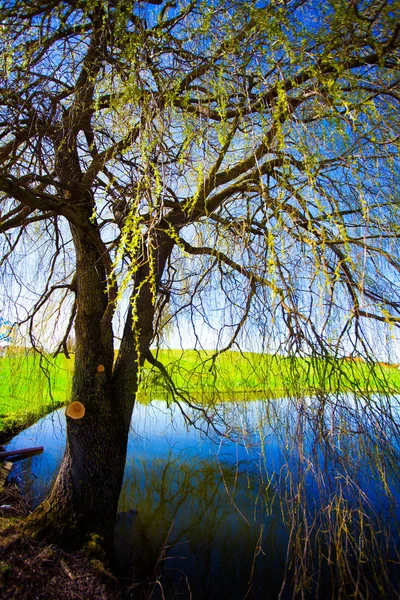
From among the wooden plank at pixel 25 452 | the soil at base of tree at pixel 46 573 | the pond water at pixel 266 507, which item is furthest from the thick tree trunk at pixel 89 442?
the wooden plank at pixel 25 452

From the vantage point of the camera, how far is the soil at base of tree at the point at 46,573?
1.71 m

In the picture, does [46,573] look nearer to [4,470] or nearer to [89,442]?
[89,442]

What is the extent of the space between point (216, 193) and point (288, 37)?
1.00 meters

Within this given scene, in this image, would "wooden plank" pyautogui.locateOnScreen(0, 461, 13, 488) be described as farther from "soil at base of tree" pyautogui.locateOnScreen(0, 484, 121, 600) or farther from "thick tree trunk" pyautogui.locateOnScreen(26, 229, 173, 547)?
"soil at base of tree" pyautogui.locateOnScreen(0, 484, 121, 600)

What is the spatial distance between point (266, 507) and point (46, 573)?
1707mm

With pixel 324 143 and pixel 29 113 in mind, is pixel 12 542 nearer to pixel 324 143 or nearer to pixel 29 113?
pixel 29 113

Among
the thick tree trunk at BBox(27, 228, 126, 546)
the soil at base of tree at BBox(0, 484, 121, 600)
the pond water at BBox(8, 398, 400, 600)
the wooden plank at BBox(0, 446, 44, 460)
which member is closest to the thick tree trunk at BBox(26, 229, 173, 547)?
the thick tree trunk at BBox(27, 228, 126, 546)

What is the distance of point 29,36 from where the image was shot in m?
1.92

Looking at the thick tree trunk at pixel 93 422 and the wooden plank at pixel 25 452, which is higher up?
the thick tree trunk at pixel 93 422

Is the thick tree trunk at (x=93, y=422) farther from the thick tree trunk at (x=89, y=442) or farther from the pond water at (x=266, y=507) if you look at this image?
the pond water at (x=266, y=507)

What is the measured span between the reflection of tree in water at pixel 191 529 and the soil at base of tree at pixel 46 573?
1.04 feet

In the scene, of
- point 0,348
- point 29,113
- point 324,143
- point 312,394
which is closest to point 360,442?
point 312,394

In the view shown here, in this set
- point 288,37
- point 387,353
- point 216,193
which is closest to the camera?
point 288,37

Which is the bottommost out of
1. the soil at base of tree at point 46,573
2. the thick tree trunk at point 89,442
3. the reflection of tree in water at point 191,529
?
the reflection of tree in water at point 191,529
